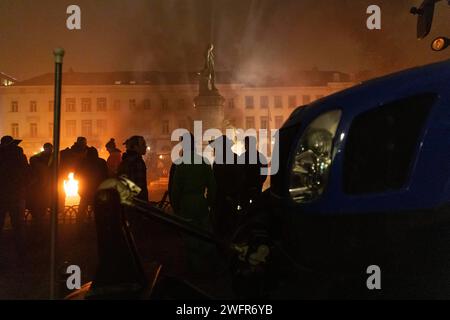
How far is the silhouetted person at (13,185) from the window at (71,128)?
69.0m

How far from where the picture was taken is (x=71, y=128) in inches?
2847

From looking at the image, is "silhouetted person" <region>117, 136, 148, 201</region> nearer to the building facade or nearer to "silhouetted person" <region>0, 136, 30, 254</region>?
"silhouetted person" <region>0, 136, 30, 254</region>

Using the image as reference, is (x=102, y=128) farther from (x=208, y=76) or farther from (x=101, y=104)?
(x=208, y=76)

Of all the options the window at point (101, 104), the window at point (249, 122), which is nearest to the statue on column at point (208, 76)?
the window at point (249, 122)

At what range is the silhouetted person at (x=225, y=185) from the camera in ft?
20.0

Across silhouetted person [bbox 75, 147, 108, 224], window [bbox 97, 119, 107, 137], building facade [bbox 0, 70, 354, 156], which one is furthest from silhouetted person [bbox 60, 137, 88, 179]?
window [bbox 97, 119, 107, 137]

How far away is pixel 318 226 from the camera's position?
2.49m

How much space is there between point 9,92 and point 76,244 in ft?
240

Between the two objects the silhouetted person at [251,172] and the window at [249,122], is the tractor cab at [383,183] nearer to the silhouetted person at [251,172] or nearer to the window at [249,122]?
the silhouetted person at [251,172]

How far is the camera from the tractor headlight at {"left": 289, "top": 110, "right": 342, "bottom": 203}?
8.36 feet

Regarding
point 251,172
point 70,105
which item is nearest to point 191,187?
point 251,172

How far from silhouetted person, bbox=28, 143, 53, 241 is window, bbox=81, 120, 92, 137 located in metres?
66.0
